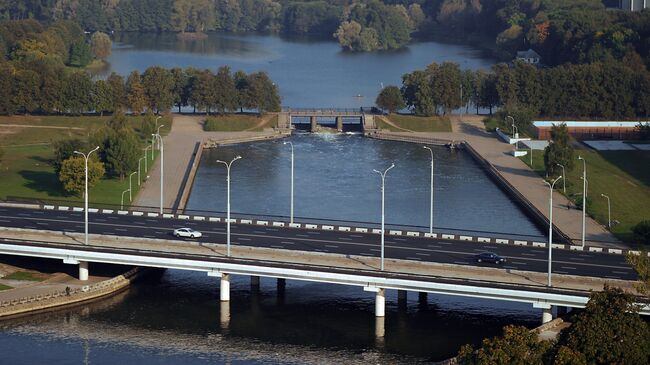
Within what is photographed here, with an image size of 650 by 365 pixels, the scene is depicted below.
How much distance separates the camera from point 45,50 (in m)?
174

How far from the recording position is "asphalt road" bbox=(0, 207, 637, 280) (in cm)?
7394

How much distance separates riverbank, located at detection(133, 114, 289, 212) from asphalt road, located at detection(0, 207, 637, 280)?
5.26m

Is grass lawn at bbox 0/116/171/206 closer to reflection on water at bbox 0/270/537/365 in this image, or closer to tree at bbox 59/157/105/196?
tree at bbox 59/157/105/196

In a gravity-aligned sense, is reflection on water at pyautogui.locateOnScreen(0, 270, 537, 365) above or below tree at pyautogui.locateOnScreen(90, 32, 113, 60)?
below

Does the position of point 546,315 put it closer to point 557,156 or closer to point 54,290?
point 54,290

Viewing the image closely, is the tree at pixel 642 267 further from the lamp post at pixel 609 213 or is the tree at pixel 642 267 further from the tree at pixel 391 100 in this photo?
the tree at pixel 391 100

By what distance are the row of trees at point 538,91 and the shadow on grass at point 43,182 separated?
4679cm

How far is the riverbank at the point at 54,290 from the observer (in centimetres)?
7156

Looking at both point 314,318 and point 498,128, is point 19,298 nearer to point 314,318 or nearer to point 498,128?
point 314,318

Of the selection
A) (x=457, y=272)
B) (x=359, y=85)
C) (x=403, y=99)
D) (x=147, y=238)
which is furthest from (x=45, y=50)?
(x=457, y=272)

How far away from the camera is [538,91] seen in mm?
144125

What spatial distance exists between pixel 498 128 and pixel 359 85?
141 ft

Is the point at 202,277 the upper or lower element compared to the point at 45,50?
lower

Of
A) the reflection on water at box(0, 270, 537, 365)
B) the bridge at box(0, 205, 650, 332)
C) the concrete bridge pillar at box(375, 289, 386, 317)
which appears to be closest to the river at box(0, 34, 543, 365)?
the reflection on water at box(0, 270, 537, 365)
